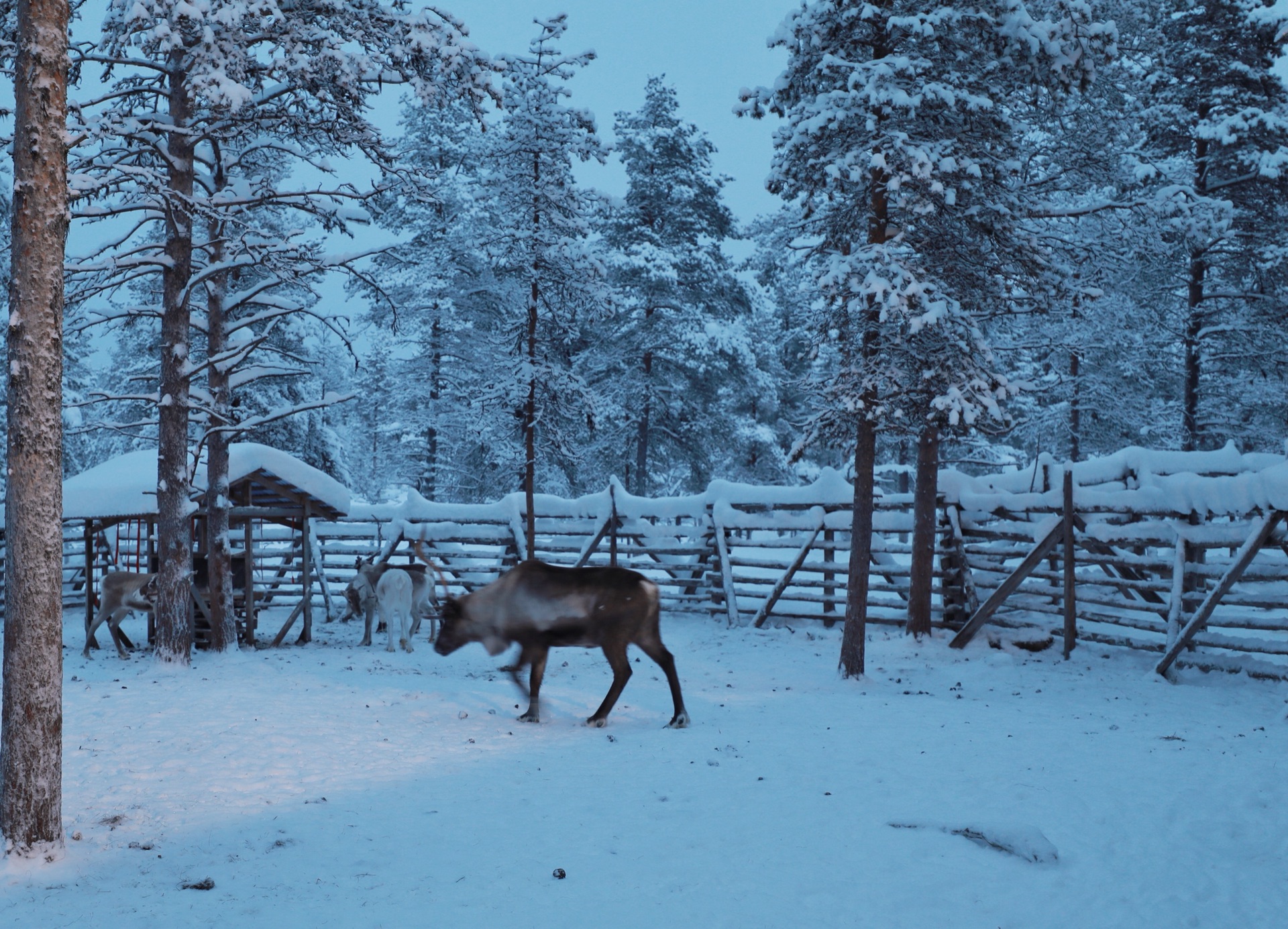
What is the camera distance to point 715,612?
55.0 ft

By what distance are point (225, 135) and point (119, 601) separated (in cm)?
679

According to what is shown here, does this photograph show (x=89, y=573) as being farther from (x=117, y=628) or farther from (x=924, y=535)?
(x=924, y=535)

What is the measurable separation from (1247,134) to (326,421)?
2216cm

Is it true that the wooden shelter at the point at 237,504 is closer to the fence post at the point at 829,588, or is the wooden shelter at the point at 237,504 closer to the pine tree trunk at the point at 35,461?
the pine tree trunk at the point at 35,461

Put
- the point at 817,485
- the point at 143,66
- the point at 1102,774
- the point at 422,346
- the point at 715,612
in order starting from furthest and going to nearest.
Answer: the point at 422,346, the point at 715,612, the point at 817,485, the point at 143,66, the point at 1102,774

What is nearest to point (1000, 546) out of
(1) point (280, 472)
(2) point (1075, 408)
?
(1) point (280, 472)

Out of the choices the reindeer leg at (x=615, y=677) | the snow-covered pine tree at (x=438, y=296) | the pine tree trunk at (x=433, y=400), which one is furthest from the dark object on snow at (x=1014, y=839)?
the pine tree trunk at (x=433, y=400)

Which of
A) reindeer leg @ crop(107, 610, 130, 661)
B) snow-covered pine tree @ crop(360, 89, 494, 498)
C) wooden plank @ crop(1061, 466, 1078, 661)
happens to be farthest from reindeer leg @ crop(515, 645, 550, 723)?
snow-covered pine tree @ crop(360, 89, 494, 498)

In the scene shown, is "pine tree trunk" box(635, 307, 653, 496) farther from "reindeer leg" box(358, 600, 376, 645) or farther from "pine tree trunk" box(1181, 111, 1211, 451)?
"pine tree trunk" box(1181, 111, 1211, 451)

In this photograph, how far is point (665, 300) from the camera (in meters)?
23.8

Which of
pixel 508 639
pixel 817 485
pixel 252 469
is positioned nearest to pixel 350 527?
pixel 252 469

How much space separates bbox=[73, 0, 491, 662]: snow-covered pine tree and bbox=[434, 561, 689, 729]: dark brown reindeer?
202 inches

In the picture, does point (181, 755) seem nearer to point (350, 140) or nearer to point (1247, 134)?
point (350, 140)

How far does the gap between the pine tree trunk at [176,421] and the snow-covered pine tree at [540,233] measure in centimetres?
625
